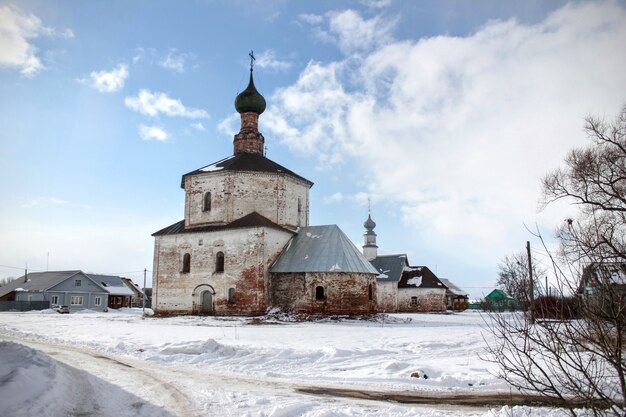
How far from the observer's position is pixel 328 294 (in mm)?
26500

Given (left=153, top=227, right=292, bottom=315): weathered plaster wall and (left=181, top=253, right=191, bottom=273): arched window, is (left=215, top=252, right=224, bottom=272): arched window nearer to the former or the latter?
(left=153, top=227, right=292, bottom=315): weathered plaster wall

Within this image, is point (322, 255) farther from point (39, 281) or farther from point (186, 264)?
point (39, 281)

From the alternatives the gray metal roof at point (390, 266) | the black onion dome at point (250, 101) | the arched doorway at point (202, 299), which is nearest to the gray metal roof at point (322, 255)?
the arched doorway at point (202, 299)

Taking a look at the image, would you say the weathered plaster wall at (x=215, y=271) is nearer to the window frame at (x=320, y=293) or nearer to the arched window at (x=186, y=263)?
the arched window at (x=186, y=263)

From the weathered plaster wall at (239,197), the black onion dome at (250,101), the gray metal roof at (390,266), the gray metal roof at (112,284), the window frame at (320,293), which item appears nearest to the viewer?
the window frame at (320,293)

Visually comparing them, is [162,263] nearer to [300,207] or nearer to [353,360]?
[300,207]

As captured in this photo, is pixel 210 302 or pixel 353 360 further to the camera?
pixel 210 302

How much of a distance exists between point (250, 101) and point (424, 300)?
23064 mm

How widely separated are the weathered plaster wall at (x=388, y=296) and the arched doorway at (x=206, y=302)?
1824 cm

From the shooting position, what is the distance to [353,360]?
1160cm

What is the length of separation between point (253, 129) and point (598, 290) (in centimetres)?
3053

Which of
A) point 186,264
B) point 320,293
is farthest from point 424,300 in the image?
point 186,264

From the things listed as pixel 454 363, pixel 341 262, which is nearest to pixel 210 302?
pixel 341 262

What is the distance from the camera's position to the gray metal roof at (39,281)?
157 ft
